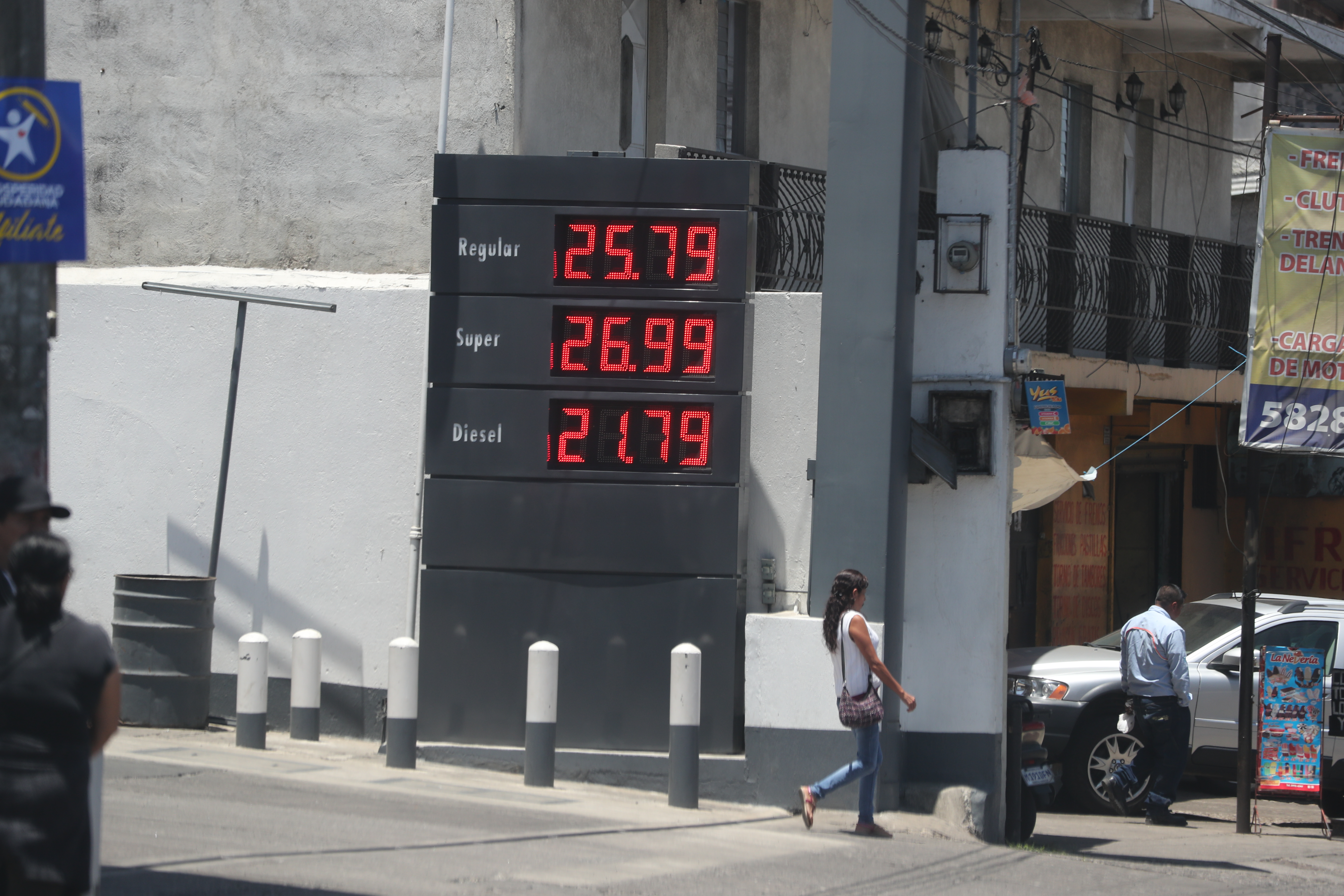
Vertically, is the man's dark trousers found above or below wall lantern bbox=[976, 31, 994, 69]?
below

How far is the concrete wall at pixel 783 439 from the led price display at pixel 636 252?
685 mm

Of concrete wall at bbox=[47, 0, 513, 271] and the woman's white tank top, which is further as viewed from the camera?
concrete wall at bbox=[47, 0, 513, 271]

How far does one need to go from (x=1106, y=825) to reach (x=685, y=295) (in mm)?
5464

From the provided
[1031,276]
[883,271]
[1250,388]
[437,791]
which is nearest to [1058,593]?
[1031,276]

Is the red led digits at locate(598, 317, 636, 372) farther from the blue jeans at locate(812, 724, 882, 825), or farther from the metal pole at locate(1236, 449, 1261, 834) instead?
the metal pole at locate(1236, 449, 1261, 834)

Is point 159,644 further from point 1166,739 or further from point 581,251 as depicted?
point 1166,739

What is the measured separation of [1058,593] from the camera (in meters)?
19.8

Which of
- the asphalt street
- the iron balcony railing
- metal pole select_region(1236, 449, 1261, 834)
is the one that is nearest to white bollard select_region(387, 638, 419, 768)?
the asphalt street

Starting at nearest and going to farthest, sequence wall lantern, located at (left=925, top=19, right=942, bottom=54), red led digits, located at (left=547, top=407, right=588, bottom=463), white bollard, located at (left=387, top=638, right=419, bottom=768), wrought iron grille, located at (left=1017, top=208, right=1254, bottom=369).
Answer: white bollard, located at (left=387, top=638, right=419, bottom=768)
red led digits, located at (left=547, top=407, right=588, bottom=463)
wrought iron grille, located at (left=1017, top=208, right=1254, bottom=369)
wall lantern, located at (left=925, top=19, right=942, bottom=54)

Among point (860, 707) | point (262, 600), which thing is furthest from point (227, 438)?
point (860, 707)

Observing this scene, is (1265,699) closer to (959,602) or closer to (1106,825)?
(1106,825)

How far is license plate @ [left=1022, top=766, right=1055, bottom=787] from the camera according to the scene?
10.9 metres

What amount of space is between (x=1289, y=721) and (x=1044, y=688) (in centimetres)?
194

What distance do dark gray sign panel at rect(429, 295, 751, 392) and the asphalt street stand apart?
287cm
